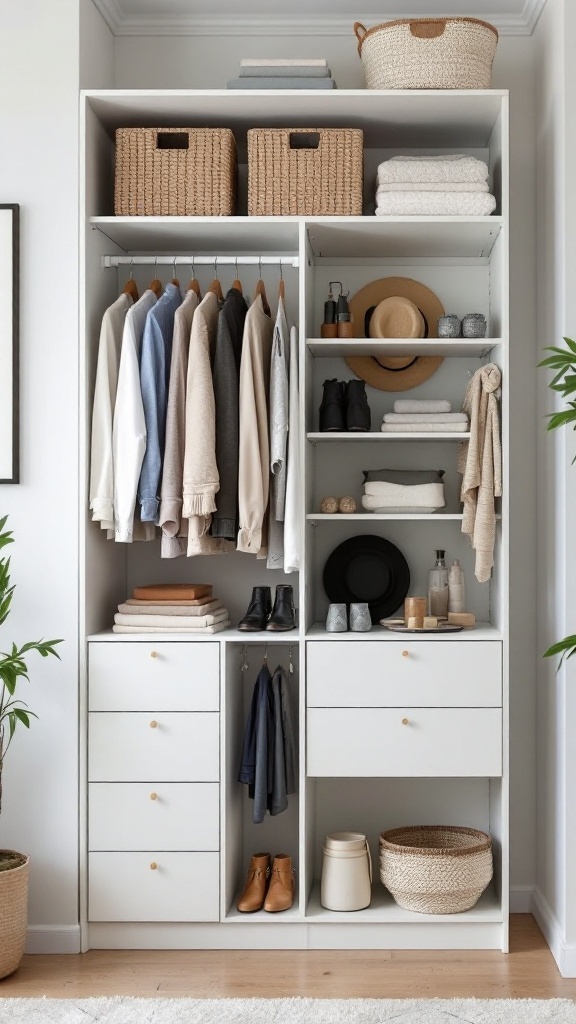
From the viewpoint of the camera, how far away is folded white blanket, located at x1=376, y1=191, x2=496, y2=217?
10.4 ft

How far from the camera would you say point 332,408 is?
10.8ft

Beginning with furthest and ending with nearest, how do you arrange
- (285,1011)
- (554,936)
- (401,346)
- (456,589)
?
1. (456,589)
2. (401,346)
3. (554,936)
4. (285,1011)

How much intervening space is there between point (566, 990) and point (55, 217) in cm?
270

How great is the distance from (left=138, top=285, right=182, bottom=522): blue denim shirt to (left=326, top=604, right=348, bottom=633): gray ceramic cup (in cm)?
63

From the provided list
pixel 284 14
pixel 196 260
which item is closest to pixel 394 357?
pixel 196 260

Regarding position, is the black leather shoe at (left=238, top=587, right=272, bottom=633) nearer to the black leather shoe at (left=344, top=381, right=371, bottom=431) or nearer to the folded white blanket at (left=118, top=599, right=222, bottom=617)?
the folded white blanket at (left=118, top=599, right=222, bottom=617)

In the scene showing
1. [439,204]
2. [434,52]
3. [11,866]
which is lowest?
[11,866]

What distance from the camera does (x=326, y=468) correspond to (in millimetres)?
3607

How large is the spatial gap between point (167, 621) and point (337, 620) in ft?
1.75

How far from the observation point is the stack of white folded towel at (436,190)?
3.17 m

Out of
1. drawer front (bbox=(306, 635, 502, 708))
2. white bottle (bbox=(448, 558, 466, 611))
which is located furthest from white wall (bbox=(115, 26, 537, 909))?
drawer front (bbox=(306, 635, 502, 708))

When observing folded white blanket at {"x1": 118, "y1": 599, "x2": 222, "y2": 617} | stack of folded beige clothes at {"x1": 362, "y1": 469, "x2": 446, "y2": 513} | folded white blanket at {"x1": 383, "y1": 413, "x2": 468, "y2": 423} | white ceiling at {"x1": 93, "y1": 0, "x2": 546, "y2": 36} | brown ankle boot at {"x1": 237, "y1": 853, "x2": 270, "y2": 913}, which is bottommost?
brown ankle boot at {"x1": 237, "y1": 853, "x2": 270, "y2": 913}

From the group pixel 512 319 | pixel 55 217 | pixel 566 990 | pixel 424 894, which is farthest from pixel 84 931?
pixel 512 319

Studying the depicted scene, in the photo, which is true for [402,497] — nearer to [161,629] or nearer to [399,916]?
[161,629]
